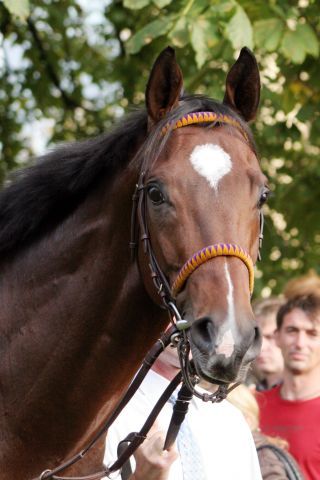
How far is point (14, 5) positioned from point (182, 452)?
2.42 meters

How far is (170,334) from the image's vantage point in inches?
117

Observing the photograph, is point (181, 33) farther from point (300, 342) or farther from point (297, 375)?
point (297, 375)

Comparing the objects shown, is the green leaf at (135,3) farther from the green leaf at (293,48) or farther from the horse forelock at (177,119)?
the horse forelock at (177,119)

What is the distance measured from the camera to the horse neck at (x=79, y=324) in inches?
123

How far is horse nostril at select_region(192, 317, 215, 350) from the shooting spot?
2.67 m

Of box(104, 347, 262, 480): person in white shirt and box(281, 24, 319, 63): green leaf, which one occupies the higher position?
box(281, 24, 319, 63): green leaf

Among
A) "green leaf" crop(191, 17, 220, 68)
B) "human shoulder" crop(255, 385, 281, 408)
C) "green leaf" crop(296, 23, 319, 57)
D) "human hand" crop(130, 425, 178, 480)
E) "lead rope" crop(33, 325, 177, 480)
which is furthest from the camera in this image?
"human shoulder" crop(255, 385, 281, 408)

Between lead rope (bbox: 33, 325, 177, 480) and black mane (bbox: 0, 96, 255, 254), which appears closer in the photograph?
lead rope (bbox: 33, 325, 177, 480)

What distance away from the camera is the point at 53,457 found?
123 inches

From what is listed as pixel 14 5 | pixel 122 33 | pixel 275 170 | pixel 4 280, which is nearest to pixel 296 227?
pixel 275 170

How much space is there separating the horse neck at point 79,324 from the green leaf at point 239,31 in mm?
1724

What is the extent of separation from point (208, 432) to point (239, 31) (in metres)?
2.21

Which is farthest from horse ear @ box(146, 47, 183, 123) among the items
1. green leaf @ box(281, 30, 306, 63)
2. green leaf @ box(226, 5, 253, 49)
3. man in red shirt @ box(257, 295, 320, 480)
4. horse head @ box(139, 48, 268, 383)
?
man in red shirt @ box(257, 295, 320, 480)

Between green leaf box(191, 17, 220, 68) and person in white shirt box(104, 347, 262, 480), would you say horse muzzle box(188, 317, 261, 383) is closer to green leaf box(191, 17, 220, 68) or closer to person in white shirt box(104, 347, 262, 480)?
person in white shirt box(104, 347, 262, 480)
